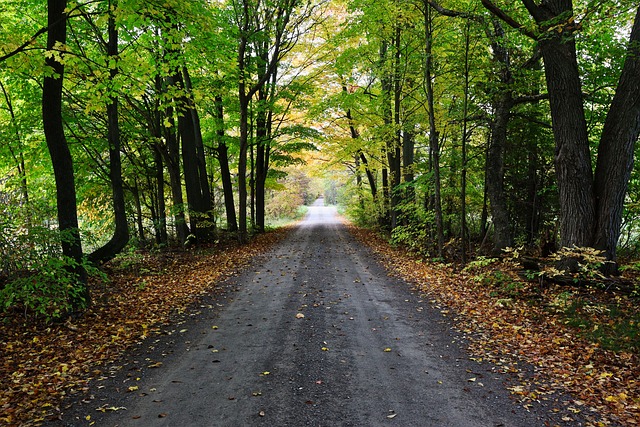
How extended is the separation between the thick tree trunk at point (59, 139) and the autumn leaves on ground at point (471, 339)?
0.93 metres

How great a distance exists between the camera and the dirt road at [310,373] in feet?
11.9

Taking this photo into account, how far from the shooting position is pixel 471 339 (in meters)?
5.57

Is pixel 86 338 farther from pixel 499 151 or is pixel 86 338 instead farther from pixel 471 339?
pixel 499 151

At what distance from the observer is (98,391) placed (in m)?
4.12

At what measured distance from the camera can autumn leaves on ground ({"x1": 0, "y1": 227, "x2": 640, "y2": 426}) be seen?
3.97 meters

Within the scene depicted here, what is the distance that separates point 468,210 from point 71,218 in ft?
41.7

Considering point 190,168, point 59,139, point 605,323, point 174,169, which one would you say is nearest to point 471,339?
point 605,323

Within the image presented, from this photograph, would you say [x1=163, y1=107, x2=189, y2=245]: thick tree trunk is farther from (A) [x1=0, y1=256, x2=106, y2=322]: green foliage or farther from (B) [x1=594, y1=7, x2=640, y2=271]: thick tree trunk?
(B) [x1=594, y1=7, x2=640, y2=271]: thick tree trunk

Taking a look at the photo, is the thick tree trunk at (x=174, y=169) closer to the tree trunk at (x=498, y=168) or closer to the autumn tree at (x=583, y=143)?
the tree trunk at (x=498, y=168)

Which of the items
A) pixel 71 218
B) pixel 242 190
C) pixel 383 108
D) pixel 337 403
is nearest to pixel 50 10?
pixel 71 218

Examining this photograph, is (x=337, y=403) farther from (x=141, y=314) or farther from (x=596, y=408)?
(x=141, y=314)

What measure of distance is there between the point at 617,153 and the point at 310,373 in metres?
6.87

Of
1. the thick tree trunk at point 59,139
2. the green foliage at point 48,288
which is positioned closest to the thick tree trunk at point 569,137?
the thick tree trunk at point 59,139

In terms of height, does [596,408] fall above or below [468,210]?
below
